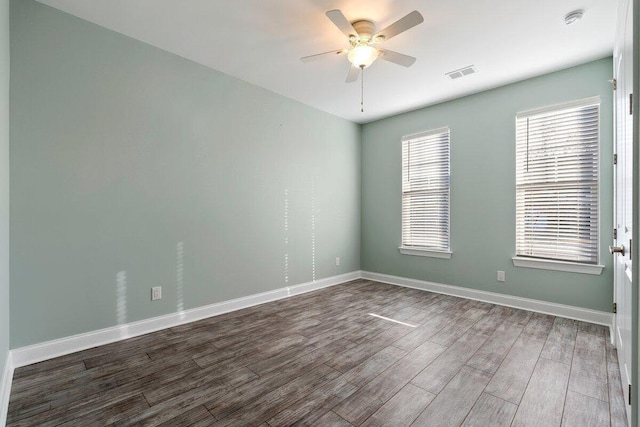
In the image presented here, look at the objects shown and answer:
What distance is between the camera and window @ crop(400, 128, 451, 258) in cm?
436

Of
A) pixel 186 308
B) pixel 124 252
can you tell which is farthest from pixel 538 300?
pixel 124 252

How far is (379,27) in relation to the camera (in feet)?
8.59

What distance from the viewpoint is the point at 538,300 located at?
3.49 meters

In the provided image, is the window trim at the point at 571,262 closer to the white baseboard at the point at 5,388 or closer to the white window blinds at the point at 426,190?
the white window blinds at the point at 426,190

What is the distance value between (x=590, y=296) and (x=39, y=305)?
5188mm

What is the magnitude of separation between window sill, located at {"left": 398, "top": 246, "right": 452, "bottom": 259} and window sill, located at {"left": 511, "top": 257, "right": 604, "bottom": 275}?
85cm

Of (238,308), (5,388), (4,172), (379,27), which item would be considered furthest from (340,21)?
(5,388)

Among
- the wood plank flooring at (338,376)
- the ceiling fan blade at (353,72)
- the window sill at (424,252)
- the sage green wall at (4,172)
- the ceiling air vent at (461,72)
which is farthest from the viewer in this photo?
the window sill at (424,252)

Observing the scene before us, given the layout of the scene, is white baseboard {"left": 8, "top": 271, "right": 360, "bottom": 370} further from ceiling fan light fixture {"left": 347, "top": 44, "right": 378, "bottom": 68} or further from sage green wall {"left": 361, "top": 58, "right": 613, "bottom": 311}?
ceiling fan light fixture {"left": 347, "top": 44, "right": 378, "bottom": 68}

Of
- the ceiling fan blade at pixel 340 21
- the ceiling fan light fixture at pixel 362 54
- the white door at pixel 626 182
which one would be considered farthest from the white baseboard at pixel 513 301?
the ceiling fan blade at pixel 340 21

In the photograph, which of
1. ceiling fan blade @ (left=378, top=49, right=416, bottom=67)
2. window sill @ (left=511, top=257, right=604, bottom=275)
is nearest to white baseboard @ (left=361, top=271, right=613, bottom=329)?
window sill @ (left=511, top=257, right=604, bottom=275)

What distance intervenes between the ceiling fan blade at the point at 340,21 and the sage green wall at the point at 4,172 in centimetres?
216

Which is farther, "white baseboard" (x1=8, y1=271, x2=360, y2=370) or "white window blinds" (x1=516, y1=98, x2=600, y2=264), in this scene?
"white window blinds" (x1=516, y1=98, x2=600, y2=264)

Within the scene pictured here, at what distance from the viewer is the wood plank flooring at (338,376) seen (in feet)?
5.63
